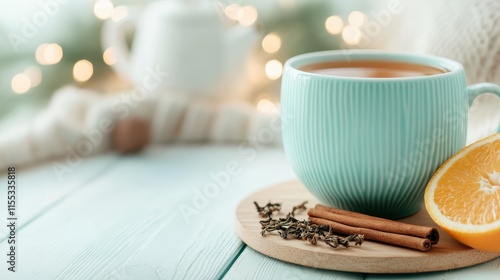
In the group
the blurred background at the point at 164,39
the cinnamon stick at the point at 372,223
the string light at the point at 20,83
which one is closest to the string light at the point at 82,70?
the blurred background at the point at 164,39

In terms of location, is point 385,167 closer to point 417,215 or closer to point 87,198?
point 417,215

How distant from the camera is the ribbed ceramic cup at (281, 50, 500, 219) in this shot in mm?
790

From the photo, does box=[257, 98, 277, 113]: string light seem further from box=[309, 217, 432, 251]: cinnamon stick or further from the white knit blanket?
box=[309, 217, 432, 251]: cinnamon stick

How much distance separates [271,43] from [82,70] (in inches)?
18.2

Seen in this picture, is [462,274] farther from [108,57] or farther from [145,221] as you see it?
[108,57]

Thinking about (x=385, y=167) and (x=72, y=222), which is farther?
(x=72, y=222)

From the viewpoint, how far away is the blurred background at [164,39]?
1.43 m

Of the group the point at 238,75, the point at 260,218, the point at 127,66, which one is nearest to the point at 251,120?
the point at 238,75

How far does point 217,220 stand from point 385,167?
27cm

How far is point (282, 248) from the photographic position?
78cm

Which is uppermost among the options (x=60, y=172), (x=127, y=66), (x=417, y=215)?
(x=127, y=66)

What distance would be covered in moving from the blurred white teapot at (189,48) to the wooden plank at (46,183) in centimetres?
25

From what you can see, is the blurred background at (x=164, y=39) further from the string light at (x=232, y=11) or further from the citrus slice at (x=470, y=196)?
the citrus slice at (x=470, y=196)

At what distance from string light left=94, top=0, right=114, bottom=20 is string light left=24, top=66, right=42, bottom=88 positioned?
8.0 inches
